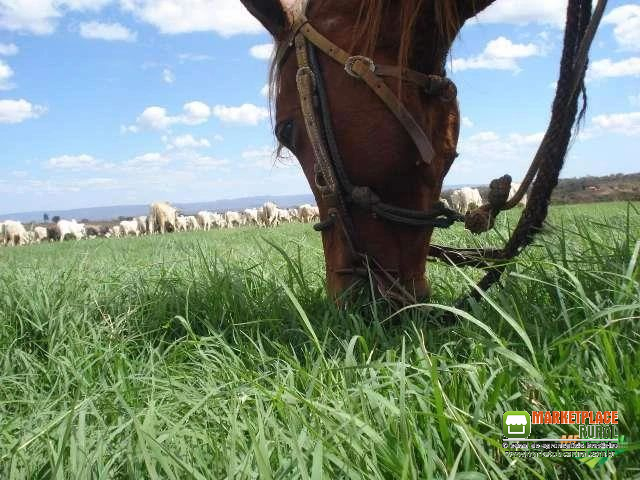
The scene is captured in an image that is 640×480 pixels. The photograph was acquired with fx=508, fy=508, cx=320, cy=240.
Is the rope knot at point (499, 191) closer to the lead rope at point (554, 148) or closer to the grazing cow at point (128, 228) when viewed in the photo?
the lead rope at point (554, 148)

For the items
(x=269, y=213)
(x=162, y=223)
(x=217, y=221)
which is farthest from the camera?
(x=217, y=221)

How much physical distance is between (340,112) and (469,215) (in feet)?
2.21

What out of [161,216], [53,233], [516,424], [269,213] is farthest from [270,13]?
[53,233]

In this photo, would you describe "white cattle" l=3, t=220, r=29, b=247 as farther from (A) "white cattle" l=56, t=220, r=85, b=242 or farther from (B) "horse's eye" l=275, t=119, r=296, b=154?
(B) "horse's eye" l=275, t=119, r=296, b=154

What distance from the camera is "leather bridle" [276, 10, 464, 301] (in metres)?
1.99

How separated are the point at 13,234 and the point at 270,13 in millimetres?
42531

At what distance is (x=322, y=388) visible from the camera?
1.54 metres

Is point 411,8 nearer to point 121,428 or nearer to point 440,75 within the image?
point 440,75

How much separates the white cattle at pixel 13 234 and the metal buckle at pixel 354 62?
42089mm

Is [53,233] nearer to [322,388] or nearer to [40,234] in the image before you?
[40,234]

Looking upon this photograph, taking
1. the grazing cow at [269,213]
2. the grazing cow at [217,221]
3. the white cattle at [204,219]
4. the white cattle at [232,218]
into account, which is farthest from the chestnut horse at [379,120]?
the grazing cow at [217,221]

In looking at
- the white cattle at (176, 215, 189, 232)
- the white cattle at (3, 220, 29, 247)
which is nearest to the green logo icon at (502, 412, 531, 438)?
the white cattle at (176, 215, 189, 232)

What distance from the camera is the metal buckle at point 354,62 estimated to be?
198 cm

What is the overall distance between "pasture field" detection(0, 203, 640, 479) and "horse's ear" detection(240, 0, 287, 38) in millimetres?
1210
